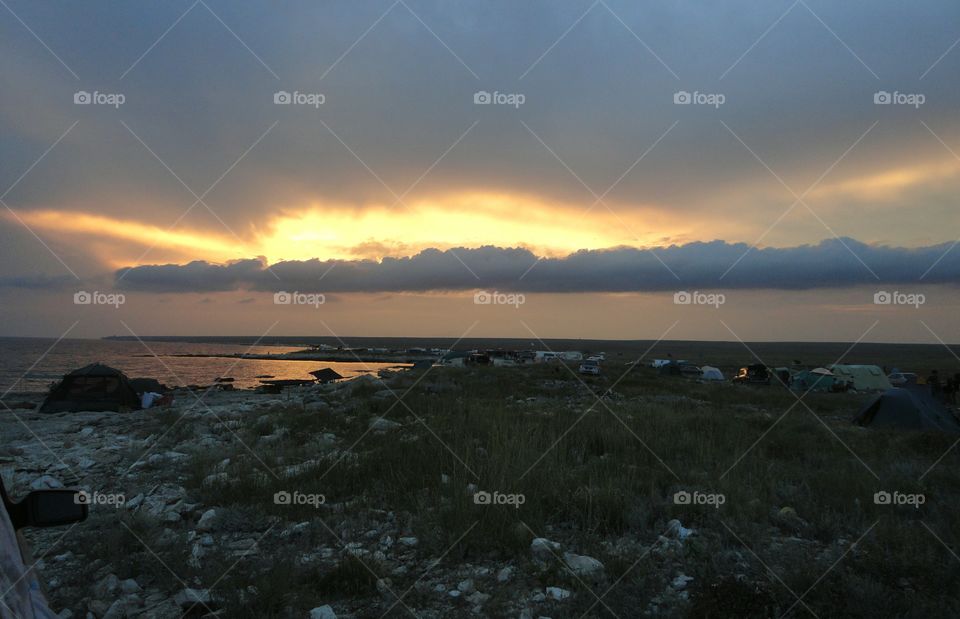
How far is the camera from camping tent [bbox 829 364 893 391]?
108ft

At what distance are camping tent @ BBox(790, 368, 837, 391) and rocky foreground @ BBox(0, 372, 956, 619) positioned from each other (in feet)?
86.1

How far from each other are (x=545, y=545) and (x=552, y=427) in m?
5.46

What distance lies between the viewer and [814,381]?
3366 centimetres

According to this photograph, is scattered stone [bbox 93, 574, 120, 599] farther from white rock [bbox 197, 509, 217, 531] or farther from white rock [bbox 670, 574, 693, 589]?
white rock [bbox 670, 574, 693, 589]

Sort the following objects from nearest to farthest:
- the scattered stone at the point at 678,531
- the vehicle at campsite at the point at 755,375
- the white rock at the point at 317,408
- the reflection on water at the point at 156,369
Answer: the scattered stone at the point at 678,531 < the white rock at the point at 317,408 < the vehicle at campsite at the point at 755,375 < the reflection on water at the point at 156,369

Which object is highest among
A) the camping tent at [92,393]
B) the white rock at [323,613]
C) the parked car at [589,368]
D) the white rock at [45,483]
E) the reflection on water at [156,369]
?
the reflection on water at [156,369]

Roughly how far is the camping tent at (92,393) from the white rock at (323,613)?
1836 cm

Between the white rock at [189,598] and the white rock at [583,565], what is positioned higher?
the white rock at [583,565]

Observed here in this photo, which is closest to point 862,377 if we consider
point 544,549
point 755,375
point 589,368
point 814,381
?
point 814,381

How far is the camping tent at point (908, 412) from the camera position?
14.7m

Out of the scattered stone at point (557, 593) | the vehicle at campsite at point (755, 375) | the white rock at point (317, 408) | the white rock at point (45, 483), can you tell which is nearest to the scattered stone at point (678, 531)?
the scattered stone at point (557, 593)

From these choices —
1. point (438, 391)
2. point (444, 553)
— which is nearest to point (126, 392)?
point (438, 391)

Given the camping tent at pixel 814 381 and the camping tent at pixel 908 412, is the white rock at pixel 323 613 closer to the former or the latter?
the camping tent at pixel 908 412

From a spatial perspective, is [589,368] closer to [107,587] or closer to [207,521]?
[207,521]
